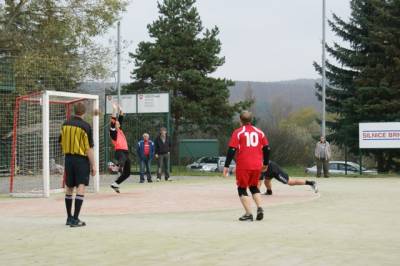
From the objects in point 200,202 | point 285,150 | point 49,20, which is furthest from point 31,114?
point 285,150

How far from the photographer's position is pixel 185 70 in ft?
183

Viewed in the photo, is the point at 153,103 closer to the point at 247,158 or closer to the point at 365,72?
the point at 365,72

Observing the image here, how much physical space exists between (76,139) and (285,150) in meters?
42.5

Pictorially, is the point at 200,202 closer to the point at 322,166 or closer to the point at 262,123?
the point at 322,166

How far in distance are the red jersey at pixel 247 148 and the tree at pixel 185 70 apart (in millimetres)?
42678

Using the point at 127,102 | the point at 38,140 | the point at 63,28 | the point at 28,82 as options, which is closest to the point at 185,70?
the point at 63,28

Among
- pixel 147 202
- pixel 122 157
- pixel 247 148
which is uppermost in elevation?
pixel 247 148

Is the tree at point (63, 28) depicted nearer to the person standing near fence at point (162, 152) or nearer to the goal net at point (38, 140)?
the person standing near fence at point (162, 152)

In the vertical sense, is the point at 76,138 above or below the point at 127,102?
below

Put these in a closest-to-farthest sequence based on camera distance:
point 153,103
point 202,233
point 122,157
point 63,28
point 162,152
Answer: point 202,233
point 122,157
point 162,152
point 153,103
point 63,28

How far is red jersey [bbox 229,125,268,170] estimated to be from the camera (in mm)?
11273

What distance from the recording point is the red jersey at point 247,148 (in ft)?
37.0

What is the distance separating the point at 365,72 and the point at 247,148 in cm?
3217

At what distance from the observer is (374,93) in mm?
40750
